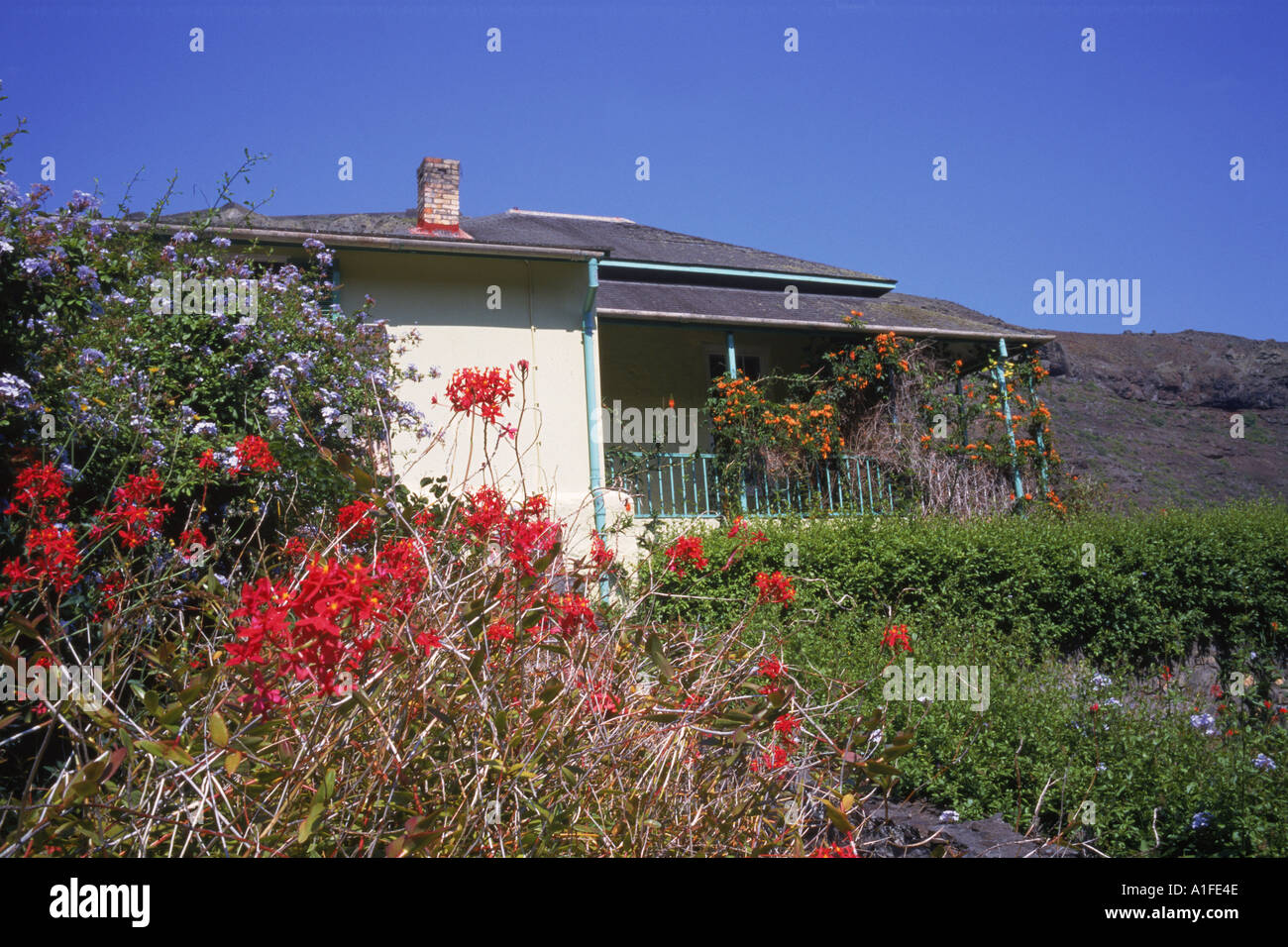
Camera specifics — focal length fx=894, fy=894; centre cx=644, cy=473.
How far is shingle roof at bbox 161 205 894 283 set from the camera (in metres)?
11.4

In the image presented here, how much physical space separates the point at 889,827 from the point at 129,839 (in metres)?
2.70

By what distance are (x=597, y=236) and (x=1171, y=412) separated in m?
15.2

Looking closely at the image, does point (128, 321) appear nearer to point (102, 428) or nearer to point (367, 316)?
point (102, 428)

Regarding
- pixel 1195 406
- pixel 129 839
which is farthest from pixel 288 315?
pixel 1195 406

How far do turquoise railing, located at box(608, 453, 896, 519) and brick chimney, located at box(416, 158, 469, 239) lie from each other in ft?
13.9

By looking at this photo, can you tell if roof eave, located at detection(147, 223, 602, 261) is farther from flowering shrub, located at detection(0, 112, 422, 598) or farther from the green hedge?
the green hedge

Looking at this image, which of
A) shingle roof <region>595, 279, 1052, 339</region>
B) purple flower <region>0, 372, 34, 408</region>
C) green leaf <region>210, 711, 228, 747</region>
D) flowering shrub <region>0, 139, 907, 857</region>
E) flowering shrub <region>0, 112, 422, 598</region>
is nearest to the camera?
green leaf <region>210, 711, 228, 747</region>

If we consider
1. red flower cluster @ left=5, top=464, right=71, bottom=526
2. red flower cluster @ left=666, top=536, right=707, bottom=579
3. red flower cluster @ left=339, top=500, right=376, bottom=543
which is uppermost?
red flower cluster @ left=5, top=464, right=71, bottom=526

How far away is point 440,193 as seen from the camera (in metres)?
12.2

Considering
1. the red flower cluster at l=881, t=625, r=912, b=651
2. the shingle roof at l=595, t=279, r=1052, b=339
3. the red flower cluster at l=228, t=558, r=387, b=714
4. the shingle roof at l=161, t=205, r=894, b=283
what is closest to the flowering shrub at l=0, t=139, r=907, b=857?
the red flower cluster at l=228, t=558, r=387, b=714

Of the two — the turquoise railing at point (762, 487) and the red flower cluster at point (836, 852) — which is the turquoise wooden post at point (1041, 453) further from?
the red flower cluster at point (836, 852)

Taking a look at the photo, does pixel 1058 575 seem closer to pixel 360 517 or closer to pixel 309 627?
pixel 360 517

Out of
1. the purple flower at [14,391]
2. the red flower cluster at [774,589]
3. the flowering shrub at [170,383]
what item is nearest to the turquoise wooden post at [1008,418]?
the flowering shrub at [170,383]

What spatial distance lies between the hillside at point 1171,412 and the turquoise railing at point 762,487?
4.99 m
